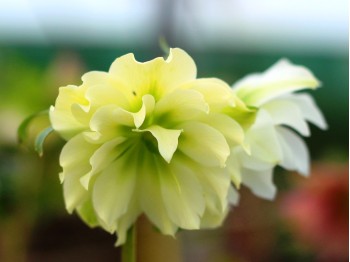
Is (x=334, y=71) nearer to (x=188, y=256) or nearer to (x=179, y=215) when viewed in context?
(x=188, y=256)

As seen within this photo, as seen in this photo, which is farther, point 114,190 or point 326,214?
point 326,214

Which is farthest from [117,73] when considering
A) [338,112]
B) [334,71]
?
[334,71]

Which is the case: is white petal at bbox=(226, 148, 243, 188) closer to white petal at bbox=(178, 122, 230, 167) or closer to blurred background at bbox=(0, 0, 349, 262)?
white petal at bbox=(178, 122, 230, 167)

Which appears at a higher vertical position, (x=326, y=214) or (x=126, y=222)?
(x=126, y=222)

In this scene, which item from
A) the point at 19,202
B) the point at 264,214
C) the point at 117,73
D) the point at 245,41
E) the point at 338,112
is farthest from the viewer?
the point at 245,41

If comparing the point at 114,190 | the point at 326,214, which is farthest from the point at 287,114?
the point at 326,214

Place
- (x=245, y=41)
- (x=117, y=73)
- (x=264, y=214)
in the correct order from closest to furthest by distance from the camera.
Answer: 1. (x=117, y=73)
2. (x=264, y=214)
3. (x=245, y=41)

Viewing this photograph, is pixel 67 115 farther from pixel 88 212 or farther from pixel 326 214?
pixel 326 214
